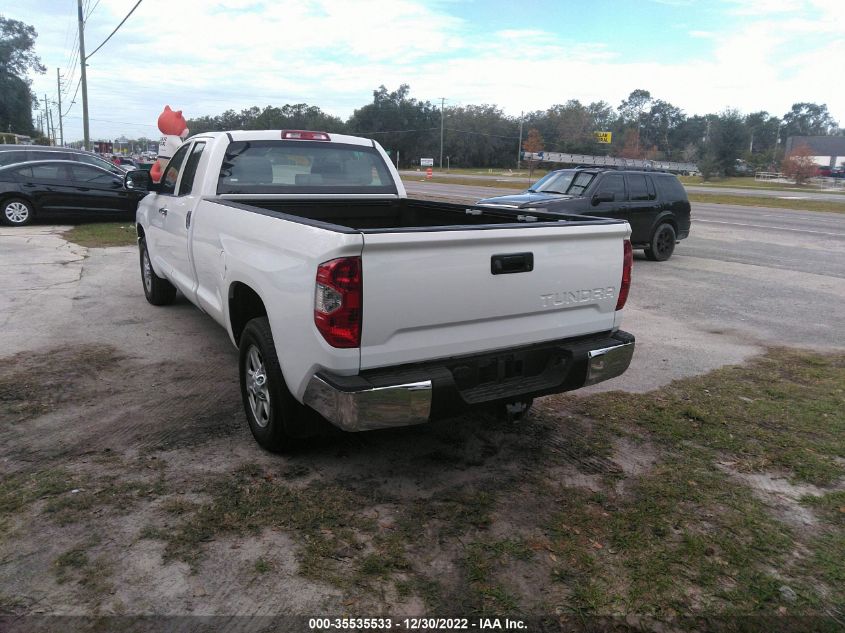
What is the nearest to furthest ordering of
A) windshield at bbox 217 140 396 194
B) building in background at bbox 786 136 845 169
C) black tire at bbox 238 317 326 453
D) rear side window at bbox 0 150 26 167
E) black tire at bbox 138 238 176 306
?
1. black tire at bbox 238 317 326 453
2. windshield at bbox 217 140 396 194
3. black tire at bbox 138 238 176 306
4. rear side window at bbox 0 150 26 167
5. building in background at bbox 786 136 845 169

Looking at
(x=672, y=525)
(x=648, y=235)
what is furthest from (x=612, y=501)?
(x=648, y=235)

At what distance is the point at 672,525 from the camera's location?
3.47 meters

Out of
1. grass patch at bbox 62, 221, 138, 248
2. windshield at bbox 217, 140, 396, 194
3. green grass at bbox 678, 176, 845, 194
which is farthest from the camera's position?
Answer: green grass at bbox 678, 176, 845, 194

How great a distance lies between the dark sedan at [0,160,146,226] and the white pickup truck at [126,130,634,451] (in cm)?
1286

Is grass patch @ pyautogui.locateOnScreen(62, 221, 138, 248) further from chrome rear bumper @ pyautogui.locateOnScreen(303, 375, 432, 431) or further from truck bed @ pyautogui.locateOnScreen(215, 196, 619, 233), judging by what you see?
chrome rear bumper @ pyautogui.locateOnScreen(303, 375, 432, 431)

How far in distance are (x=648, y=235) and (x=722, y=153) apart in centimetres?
7843

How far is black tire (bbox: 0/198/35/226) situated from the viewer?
15672mm

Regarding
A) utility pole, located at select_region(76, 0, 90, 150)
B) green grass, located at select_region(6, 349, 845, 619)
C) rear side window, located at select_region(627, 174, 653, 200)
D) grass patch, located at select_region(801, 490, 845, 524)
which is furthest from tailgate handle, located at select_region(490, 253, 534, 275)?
utility pole, located at select_region(76, 0, 90, 150)

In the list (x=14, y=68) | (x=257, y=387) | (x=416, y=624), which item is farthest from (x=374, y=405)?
(x=14, y=68)

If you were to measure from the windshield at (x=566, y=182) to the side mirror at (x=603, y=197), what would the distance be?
323mm

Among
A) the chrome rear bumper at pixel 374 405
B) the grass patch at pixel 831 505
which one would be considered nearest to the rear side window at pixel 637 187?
the grass patch at pixel 831 505

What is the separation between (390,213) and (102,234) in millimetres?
10962

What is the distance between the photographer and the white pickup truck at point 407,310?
3201 millimetres

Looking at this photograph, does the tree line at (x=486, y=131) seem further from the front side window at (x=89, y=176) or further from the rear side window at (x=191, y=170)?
the rear side window at (x=191, y=170)
